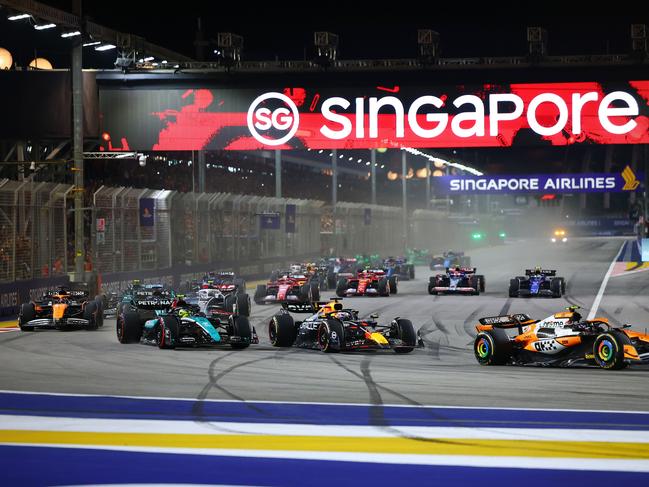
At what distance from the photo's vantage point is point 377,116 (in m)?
34.6

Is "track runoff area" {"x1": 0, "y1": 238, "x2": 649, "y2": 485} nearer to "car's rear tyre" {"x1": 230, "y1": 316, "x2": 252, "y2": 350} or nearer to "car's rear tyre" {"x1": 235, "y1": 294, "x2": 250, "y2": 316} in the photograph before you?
"car's rear tyre" {"x1": 230, "y1": 316, "x2": 252, "y2": 350}

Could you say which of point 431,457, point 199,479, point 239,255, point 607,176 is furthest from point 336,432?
point 607,176

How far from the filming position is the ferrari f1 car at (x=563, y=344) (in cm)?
1612

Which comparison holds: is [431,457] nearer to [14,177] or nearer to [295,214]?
[14,177]

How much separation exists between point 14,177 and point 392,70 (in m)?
16.2

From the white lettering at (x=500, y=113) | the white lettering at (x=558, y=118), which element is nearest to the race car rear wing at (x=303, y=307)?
the white lettering at (x=500, y=113)

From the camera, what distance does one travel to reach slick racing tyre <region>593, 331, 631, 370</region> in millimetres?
16016

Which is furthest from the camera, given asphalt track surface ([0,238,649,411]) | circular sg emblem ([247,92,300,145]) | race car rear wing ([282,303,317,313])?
circular sg emblem ([247,92,300,145])

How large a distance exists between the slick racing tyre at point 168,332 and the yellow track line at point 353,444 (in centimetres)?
892

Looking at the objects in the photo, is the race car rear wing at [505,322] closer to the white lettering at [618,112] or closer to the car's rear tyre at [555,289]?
the white lettering at [618,112]

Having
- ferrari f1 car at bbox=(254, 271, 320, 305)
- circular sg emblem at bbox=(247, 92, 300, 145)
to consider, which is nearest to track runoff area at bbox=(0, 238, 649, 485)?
ferrari f1 car at bbox=(254, 271, 320, 305)

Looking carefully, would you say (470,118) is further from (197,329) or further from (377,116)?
→ (197,329)

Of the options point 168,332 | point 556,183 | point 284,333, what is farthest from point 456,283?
point 556,183

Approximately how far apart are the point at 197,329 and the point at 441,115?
16.1 metres
